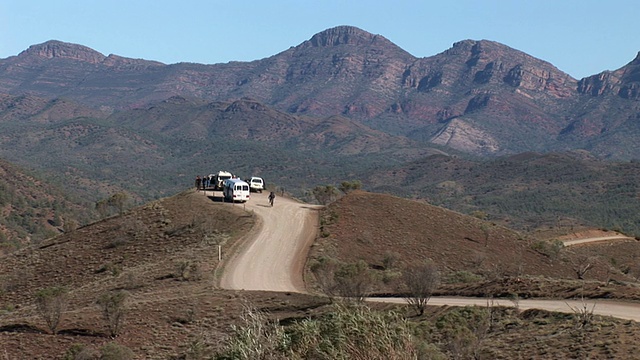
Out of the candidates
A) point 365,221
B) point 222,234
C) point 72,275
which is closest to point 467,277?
point 365,221

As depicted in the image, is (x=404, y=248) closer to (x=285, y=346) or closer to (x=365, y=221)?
(x=365, y=221)

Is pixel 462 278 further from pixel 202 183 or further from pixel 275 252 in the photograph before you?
pixel 202 183

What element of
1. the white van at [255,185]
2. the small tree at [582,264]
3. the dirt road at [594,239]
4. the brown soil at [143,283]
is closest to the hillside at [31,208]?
the white van at [255,185]

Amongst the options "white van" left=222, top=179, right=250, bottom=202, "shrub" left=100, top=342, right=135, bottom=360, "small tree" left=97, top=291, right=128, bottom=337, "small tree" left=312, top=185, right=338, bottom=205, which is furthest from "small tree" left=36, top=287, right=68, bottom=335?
"small tree" left=312, top=185, right=338, bottom=205

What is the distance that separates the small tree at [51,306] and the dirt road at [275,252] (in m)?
10.3

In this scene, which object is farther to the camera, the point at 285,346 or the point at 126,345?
the point at 126,345

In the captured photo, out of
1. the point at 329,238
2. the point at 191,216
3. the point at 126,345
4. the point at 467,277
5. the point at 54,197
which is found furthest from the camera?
the point at 54,197

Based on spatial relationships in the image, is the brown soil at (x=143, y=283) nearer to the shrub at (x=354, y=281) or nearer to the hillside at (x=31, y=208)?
the shrub at (x=354, y=281)

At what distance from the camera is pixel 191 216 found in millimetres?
60031

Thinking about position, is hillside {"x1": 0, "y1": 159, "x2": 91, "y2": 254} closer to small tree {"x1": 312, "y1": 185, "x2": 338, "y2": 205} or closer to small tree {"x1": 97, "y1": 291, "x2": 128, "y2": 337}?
small tree {"x1": 312, "y1": 185, "x2": 338, "y2": 205}

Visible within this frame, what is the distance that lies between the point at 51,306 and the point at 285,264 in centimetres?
1774

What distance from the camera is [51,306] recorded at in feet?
110

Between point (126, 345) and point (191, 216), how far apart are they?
97.0ft

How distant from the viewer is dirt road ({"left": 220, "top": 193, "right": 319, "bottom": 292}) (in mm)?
43562
